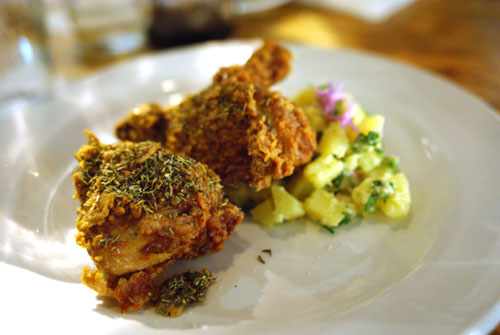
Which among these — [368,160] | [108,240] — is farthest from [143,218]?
[368,160]

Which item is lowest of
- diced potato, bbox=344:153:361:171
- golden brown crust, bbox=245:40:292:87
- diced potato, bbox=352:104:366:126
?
diced potato, bbox=344:153:361:171

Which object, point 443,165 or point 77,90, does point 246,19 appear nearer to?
point 77,90

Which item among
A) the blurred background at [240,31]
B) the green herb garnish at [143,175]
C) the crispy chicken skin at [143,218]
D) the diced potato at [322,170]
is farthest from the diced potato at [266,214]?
the blurred background at [240,31]

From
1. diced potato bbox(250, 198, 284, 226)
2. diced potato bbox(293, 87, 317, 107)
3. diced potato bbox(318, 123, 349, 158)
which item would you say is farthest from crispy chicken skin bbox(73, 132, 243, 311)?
diced potato bbox(293, 87, 317, 107)

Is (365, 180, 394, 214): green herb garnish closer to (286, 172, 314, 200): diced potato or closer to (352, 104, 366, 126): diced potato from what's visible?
(286, 172, 314, 200): diced potato

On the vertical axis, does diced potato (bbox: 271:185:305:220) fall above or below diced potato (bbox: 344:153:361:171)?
below

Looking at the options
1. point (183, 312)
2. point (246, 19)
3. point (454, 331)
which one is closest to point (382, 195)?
point (454, 331)
